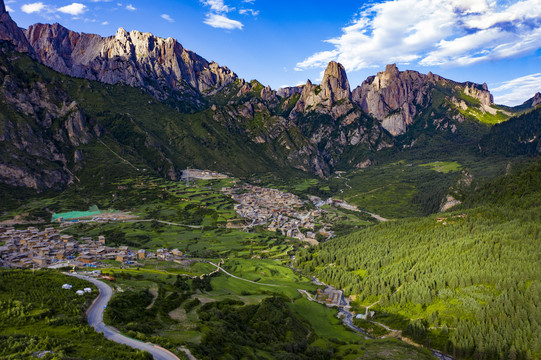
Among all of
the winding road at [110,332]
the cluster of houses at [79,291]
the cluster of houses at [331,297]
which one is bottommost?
the cluster of houses at [331,297]

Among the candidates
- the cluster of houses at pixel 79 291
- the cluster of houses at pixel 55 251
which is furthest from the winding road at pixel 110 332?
the cluster of houses at pixel 55 251

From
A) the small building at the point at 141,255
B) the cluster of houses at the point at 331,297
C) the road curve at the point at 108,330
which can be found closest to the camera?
the road curve at the point at 108,330

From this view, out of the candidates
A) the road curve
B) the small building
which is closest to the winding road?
the road curve

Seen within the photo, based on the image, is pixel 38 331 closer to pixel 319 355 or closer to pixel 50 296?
pixel 50 296

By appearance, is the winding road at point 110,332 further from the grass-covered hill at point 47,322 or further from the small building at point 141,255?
the small building at point 141,255

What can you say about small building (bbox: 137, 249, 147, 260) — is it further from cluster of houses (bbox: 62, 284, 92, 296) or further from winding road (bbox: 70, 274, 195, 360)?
cluster of houses (bbox: 62, 284, 92, 296)

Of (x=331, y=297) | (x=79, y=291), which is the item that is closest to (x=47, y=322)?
(x=79, y=291)

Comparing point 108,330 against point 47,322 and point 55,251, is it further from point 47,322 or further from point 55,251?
point 55,251

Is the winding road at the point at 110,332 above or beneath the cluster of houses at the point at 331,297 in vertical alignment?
above
